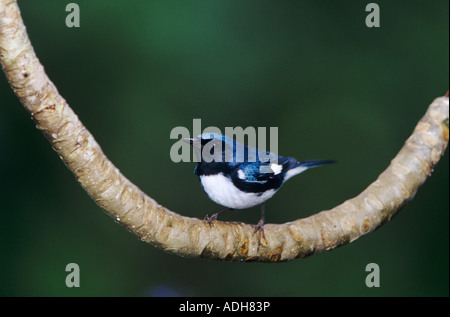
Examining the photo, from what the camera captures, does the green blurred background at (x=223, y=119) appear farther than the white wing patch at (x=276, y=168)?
Yes

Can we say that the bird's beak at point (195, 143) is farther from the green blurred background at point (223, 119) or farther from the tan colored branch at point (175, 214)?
the green blurred background at point (223, 119)

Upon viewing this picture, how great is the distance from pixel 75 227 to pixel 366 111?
2.73 metres

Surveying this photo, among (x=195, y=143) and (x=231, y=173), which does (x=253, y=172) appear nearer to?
(x=231, y=173)

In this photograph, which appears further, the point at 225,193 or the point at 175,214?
the point at 225,193

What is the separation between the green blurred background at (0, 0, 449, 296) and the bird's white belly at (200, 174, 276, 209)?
140cm

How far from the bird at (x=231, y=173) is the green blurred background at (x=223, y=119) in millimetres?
1279

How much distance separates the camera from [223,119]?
4688 mm

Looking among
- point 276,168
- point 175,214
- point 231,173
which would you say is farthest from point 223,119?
point 175,214

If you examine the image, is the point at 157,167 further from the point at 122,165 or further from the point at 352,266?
the point at 352,266

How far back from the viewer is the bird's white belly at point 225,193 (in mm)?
3092

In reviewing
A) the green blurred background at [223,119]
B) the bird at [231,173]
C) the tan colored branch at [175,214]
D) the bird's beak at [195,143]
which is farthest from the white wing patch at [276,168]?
the green blurred background at [223,119]

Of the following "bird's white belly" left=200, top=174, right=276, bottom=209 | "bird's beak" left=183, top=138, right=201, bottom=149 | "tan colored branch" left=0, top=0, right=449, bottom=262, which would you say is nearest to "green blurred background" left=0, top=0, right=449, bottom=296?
"bird's beak" left=183, top=138, right=201, bottom=149

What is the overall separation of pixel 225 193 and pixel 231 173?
14cm

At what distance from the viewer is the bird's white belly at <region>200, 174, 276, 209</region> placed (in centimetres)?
309
